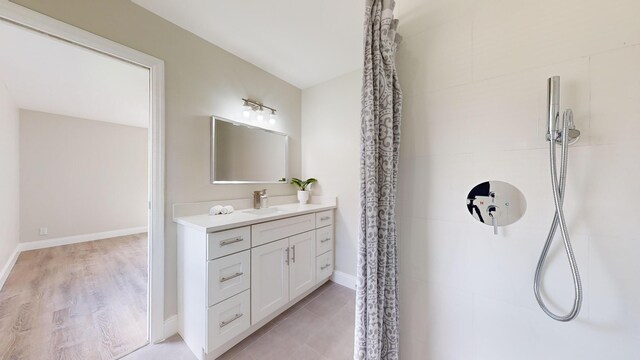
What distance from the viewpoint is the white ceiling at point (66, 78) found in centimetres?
186

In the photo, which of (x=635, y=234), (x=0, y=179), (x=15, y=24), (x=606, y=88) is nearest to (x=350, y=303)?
(x=635, y=234)

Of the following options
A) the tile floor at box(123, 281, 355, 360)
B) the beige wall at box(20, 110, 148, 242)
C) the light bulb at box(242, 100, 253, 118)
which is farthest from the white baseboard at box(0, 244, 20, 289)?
the light bulb at box(242, 100, 253, 118)

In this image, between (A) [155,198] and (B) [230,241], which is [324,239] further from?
(A) [155,198]

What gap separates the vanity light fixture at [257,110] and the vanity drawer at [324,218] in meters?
1.22

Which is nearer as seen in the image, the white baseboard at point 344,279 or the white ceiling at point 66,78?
the white ceiling at point 66,78

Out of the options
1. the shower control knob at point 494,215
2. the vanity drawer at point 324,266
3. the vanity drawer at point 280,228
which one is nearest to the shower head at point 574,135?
the shower control knob at point 494,215

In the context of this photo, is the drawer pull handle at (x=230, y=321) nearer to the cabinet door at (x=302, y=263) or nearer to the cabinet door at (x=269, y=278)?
the cabinet door at (x=269, y=278)

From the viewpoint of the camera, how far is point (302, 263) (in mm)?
1978

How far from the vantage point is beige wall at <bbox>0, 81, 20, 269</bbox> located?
96.9 inches

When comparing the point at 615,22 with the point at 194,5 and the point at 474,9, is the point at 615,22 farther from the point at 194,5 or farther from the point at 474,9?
the point at 194,5

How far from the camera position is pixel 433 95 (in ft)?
3.32

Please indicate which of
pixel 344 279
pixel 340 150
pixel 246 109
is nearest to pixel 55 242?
pixel 246 109

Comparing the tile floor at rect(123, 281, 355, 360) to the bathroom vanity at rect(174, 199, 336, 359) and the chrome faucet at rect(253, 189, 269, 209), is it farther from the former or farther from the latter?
the chrome faucet at rect(253, 189, 269, 209)

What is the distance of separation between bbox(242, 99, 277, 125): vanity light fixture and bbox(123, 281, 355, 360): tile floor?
1.97 meters
